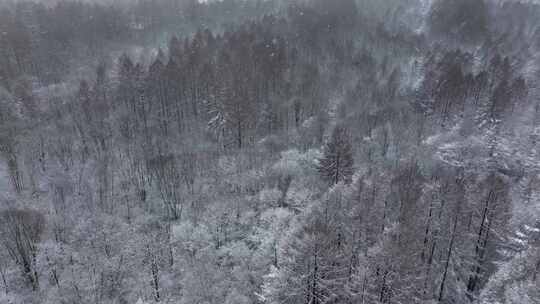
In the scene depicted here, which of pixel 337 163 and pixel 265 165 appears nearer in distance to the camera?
pixel 337 163

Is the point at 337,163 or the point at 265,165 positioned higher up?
the point at 337,163

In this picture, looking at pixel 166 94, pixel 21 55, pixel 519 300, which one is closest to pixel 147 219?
pixel 166 94

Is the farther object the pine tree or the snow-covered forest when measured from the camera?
the pine tree

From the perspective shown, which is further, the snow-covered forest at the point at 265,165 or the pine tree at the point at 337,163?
the pine tree at the point at 337,163

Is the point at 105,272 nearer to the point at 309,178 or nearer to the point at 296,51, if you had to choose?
the point at 309,178
